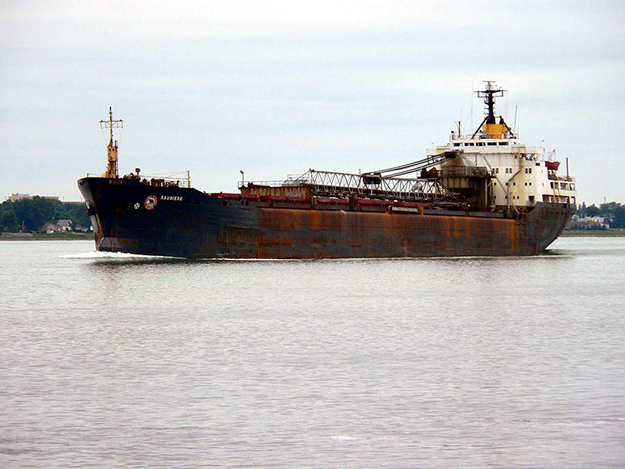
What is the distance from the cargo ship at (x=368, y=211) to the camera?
51.8 meters

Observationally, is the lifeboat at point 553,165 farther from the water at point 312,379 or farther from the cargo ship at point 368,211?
the water at point 312,379

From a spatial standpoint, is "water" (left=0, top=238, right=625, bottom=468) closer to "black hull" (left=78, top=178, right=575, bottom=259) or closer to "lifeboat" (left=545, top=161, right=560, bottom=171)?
"black hull" (left=78, top=178, right=575, bottom=259)

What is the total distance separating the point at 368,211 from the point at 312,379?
4293 centimetres

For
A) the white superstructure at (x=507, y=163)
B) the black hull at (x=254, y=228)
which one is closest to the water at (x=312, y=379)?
the black hull at (x=254, y=228)

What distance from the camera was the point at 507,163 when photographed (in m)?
72.7

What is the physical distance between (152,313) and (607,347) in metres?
14.6

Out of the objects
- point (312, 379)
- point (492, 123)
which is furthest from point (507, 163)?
point (312, 379)

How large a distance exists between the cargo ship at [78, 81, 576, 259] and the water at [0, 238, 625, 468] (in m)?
14.8

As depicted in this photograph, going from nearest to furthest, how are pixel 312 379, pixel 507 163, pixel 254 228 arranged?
pixel 312 379 → pixel 254 228 → pixel 507 163

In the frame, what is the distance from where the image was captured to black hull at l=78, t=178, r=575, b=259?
51438 mm

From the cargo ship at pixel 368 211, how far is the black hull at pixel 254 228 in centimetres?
6

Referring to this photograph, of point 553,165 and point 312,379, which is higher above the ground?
point 553,165

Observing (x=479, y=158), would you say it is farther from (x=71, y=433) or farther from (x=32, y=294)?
(x=71, y=433)

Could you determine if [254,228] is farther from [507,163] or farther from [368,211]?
[507,163]
